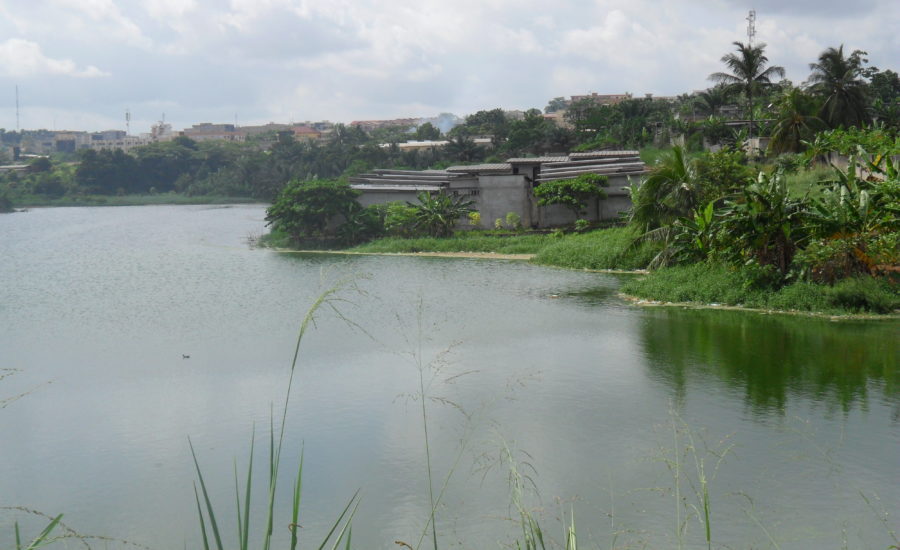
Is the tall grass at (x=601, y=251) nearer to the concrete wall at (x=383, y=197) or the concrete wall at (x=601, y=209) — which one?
the concrete wall at (x=601, y=209)

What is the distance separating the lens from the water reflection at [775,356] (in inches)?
492

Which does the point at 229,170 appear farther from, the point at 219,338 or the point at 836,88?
the point at 219,338

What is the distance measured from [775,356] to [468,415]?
26.0 ft

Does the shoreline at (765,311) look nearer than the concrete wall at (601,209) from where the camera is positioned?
Yes

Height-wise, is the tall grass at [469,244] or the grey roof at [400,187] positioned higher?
the grey roof at [400,187]

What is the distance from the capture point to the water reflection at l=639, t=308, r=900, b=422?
12.5 meters

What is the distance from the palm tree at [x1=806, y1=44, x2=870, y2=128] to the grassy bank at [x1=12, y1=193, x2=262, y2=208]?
51.3 metres

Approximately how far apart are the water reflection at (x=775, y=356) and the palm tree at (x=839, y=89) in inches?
811

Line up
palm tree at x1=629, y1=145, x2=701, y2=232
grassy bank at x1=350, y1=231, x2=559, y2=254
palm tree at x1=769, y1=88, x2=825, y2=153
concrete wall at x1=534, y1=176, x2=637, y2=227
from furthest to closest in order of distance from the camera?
concrete wall at x1=534, y1=176, x2=637, y2=227, palm tree at x1=769, y1=88, x2=825, y2=153, grassy bank at x1=350, y1=231, x2=559, y2=254, palm tree at x1=629, y1=145, x2=701, y2=232

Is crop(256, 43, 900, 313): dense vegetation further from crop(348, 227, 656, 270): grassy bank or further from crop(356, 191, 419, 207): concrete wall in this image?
crop(356, 191, 419, 207): concrete wall

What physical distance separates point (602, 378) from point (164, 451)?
6571 mm

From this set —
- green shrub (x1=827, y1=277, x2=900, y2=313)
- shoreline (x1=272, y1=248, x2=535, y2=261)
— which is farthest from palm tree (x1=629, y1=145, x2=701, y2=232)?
shoreline (x1=272, y1=248, x2=535, y2=261)

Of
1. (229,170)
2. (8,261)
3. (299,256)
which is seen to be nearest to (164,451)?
(299,256)

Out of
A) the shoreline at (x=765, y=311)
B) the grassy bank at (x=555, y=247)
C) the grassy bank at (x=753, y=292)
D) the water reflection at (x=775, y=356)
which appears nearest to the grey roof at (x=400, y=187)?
the grassy bank at (x=555, y=247)
